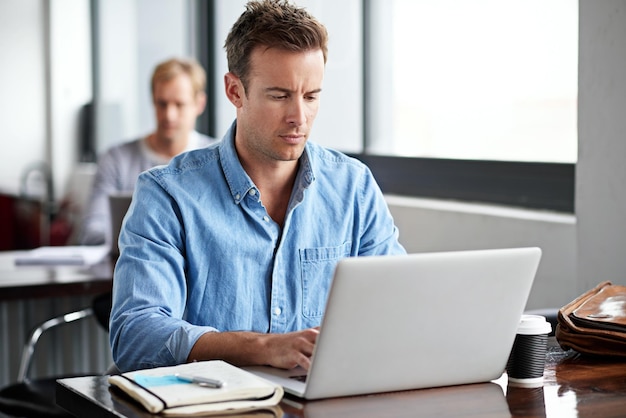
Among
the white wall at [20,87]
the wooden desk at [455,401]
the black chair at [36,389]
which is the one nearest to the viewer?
the wooden desk at [455,401]

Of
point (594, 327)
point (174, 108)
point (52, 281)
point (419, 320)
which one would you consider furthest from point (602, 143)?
point (174, 108)

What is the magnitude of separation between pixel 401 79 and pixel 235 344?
264 cm

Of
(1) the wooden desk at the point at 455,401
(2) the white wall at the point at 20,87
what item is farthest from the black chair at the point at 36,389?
(2) the white wall at the point at 20,87

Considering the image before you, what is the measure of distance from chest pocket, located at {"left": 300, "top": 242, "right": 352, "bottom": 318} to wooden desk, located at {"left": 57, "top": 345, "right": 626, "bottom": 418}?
580 mm

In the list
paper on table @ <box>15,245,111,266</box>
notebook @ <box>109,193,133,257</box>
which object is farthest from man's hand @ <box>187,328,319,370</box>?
paper on table @ <box>15,245,111,266</box>

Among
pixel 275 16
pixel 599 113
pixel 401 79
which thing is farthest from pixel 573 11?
pixel 275 16

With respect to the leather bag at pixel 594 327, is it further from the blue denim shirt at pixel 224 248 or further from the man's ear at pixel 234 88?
the man's ear at pixel 234 88

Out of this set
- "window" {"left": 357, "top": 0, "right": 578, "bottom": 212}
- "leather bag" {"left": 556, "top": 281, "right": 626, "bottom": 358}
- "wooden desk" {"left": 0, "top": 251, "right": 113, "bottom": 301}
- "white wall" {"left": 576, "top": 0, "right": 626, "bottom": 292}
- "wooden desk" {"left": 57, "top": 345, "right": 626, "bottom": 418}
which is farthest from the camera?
"window" {"left": 357, "top": 0, "right": 578, "bottom": 212}

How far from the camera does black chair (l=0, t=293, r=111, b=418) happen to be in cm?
293

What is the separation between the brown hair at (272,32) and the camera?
2.16 meters

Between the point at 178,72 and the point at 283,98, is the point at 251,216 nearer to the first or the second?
the point at 283,98

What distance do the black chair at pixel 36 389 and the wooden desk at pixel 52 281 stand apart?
0.20 feet

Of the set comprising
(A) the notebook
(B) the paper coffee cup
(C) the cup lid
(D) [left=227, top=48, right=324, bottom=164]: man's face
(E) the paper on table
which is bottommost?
(E) the paper on table

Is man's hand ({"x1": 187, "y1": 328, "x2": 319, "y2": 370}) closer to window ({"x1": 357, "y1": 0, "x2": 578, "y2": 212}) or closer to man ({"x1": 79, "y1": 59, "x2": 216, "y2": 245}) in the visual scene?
window ({"x1": 357, "y1": 0, "x2": 578, "y2": 212})
